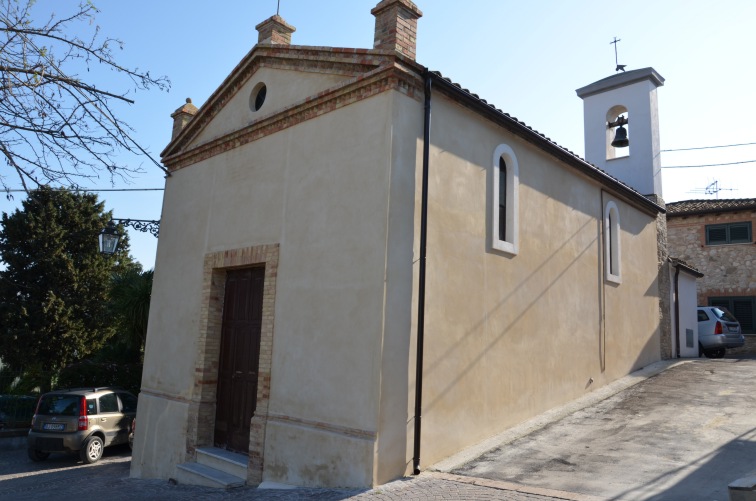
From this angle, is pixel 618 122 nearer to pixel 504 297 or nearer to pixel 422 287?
pixel 504 297

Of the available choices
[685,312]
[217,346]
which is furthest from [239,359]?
[685,312]

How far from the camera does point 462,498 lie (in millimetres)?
5992

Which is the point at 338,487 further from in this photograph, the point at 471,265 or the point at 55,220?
the point at 55,220

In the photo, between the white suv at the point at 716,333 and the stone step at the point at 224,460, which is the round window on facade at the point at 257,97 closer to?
the stone step at the point at 224,460

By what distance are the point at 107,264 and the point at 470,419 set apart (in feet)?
57.7

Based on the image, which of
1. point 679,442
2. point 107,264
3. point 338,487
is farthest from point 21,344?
point 679,442

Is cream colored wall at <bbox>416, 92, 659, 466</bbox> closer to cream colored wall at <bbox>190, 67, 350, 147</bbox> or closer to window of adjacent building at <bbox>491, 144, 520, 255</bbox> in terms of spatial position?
window of adjacent building at <bbox>491, 144, 520, 255</bbox>

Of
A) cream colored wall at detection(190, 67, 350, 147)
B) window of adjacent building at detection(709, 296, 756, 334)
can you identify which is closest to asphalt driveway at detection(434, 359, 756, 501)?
cream colored wall at detection(190, 67, 350, 147)

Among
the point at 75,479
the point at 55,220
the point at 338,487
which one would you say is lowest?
the point at 75,479

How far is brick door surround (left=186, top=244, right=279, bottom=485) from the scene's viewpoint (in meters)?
8.25

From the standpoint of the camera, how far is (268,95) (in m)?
9.70

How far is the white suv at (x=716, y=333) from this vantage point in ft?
53.4

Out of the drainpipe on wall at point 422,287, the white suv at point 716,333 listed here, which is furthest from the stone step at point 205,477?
the white suv at point 716,333

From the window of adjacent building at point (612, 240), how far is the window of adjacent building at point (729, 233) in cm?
1091
